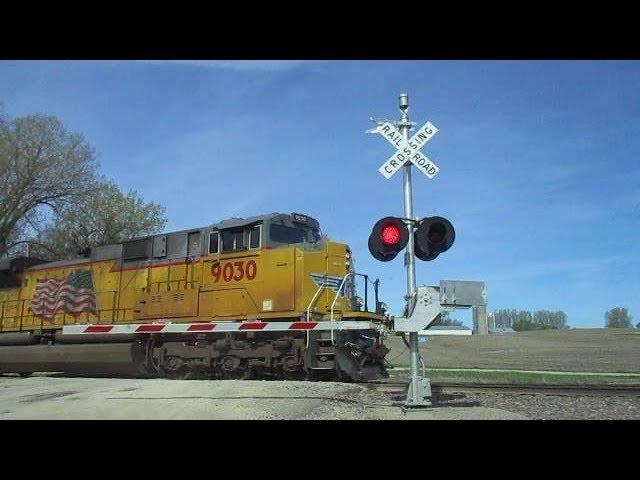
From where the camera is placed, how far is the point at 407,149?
791 centimetres

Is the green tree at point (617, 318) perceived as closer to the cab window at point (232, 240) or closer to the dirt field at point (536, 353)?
the dirt field at point (536, 353)

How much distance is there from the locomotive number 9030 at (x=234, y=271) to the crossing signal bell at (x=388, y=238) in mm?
6333

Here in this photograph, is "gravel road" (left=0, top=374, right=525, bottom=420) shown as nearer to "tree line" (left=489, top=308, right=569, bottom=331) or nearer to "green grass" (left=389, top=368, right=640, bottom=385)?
"green grass" (left=389, top=368, right=640, bottom=385)

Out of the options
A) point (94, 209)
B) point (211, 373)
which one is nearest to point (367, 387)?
point (211, 373)

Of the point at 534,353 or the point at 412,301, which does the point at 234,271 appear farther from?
the point at 534,353

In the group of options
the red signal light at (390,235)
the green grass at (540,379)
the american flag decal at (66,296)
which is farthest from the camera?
the american flag decal at (66,296)

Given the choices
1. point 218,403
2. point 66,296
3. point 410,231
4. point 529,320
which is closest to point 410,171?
point 410,231

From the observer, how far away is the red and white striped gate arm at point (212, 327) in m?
11.6

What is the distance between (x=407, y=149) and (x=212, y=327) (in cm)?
714

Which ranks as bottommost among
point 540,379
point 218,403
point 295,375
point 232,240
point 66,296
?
point 540,379

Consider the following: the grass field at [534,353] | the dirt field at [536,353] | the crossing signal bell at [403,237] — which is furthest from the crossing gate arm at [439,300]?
the dirt field at [536,353]
